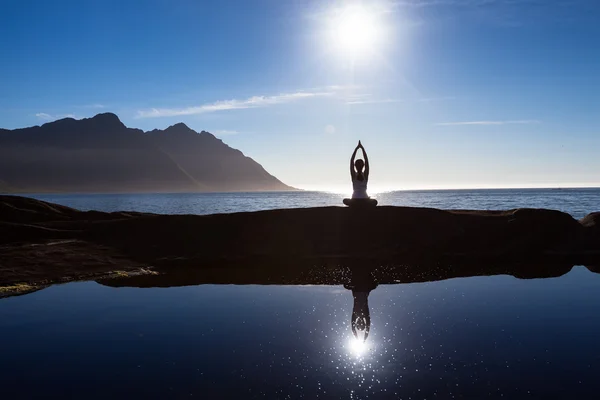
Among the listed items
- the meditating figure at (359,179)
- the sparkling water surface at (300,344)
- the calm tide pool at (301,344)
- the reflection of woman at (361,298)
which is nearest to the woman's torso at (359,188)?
the meditating figure at (359,179)

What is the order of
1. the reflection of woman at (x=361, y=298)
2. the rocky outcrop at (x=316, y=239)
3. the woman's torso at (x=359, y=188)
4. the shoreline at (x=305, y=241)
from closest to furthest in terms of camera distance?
the reflection of woman at (x=361, y=298) → the shoreline at (x=305, y=241) → the rocky outcrop at (x=316, y=239) → the woman's torso at (x=359, y=188)

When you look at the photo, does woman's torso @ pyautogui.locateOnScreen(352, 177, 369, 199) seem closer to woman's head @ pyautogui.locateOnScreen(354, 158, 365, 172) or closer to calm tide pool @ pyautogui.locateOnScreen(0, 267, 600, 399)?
woman's head @ pyautogui.locateOnScreen(354, 158, 365, 172)

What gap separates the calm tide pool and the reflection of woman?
0.18 meters

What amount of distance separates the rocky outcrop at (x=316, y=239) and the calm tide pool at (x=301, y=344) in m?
5.68

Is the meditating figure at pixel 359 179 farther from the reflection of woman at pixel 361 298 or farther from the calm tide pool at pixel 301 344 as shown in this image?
the calm tide pool at pixel 301 344

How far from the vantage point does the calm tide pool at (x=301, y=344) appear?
743 cm

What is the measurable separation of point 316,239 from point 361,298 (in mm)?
9897

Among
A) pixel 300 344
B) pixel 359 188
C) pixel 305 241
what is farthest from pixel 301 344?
pixel 359 188

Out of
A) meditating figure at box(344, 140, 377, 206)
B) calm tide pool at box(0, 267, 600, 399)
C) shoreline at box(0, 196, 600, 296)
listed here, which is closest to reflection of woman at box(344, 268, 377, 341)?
calm tide pool at box(0, 267, 600, 399)

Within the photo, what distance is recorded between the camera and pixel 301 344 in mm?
9352

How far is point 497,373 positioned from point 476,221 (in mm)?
18031

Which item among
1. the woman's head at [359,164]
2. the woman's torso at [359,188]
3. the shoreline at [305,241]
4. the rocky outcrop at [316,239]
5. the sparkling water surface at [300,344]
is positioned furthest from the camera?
the woman's torso at [359,188]

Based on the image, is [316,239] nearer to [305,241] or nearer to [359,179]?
[305,241]

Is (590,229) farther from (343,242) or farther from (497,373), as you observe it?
(497,373)
